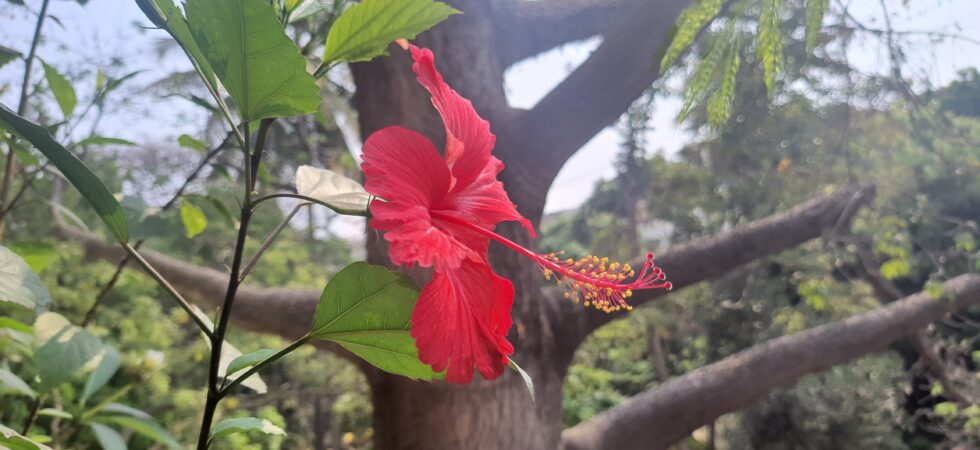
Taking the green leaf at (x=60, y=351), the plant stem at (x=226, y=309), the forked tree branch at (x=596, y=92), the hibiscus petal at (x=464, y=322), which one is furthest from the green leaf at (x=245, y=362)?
the forked tree branch at (x=596, y=92)

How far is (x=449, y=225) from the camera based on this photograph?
314mm

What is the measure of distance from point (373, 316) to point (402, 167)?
10 cm

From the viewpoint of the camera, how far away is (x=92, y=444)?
2.02 meters

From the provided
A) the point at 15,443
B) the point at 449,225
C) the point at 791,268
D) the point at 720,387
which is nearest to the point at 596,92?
the point at 720,387

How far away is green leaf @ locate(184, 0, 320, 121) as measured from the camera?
272 millimetres

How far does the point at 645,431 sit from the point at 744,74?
2.22 m

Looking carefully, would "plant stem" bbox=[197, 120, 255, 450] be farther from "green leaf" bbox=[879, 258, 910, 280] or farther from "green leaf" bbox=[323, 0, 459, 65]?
"green leaf" bbox=[879, 258, 910, 280]

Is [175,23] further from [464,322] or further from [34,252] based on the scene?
[34,252]

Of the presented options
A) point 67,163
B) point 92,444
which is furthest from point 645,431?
point 92,444

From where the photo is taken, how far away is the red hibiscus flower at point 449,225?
261mm

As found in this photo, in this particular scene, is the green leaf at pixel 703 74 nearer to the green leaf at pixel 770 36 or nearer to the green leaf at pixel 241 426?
the green leaf at pixel 770 36

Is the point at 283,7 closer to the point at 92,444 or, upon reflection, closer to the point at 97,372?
the point at 97,372

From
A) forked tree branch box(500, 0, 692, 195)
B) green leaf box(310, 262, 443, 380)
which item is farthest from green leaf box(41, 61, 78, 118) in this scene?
forked tree branch box(500, 0, 692, 195)

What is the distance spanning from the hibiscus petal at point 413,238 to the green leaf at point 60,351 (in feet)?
1.56
